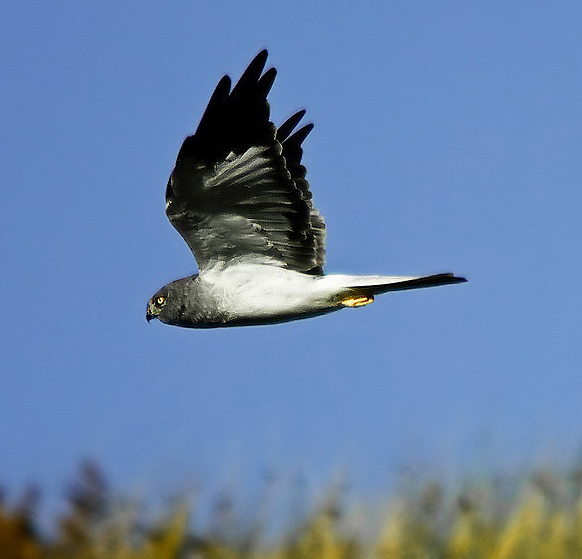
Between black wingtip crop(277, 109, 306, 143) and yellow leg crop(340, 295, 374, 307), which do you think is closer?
yellow leg crop(340, 295, 374, 307)

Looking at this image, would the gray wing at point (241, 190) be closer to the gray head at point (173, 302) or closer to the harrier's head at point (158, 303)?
the gray head at point (173, 302)

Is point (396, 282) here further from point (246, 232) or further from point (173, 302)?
point (173, 302)

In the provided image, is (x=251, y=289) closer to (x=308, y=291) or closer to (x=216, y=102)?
(x=308, y=291)

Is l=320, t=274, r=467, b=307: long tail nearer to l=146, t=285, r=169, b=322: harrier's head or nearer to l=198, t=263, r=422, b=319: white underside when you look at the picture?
l=198, t=263, r=422, b=319: white underside

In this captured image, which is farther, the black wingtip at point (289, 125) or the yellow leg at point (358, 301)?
the black wingtip at point (289, 125)

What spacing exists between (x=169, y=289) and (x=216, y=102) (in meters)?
1.77

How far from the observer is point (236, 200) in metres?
6.84

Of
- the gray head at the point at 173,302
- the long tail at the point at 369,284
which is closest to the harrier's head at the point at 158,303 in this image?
the gray head at the point at 173,302

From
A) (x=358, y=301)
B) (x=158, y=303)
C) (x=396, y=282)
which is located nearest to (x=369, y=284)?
(x=396, y=282)

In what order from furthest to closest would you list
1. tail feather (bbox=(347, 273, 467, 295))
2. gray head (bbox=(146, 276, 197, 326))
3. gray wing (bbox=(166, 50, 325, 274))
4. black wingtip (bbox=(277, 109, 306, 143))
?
black wingtip (bbox=(277, 109, 306, 143))
gray head (bbox=(146, 276, 197, 326))
tail feather (bbox=(347, 273, 467, 295))
gray wing (bbox=(166, 50, 325, 274))

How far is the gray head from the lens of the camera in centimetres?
746

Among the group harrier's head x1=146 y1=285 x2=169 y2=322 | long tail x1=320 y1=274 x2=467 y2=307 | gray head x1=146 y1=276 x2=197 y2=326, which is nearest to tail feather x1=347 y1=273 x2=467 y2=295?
long tail x1=320 y1=274 x2=467 y2=307

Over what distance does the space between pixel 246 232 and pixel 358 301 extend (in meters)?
0.98

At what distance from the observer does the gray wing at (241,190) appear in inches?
254
